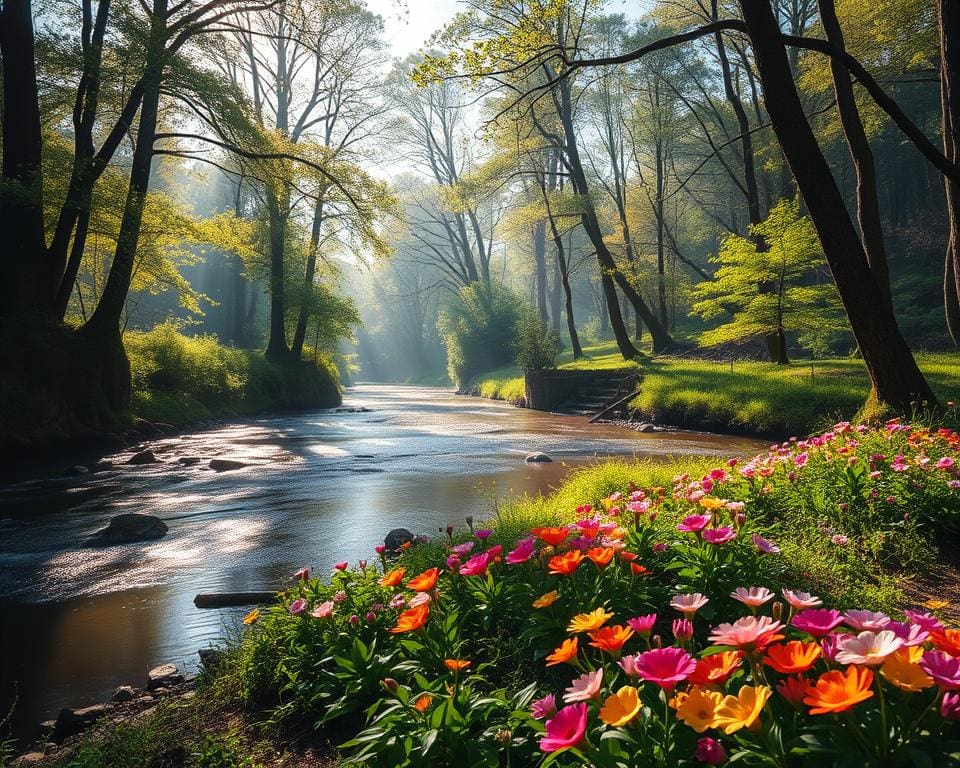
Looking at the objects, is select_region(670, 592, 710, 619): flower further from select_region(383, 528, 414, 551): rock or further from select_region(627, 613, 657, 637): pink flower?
select_region(383, 528, 414, 551): rock

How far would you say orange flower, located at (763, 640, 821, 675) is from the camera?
1.18 metres

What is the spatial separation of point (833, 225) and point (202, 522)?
774 cm

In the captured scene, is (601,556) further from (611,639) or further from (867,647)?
(867,647)

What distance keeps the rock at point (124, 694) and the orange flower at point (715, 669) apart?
312cm

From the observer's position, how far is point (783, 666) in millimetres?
1209

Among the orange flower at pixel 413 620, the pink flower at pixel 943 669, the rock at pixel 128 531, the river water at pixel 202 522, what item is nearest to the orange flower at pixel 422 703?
the orange flower at pixel 413 620

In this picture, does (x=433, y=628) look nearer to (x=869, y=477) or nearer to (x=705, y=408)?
(x=869, y=477)

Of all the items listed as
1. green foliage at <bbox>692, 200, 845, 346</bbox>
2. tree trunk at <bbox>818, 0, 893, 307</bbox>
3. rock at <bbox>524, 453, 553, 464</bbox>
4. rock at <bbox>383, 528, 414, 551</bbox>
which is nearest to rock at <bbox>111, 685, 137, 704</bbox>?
rock at <bbox>383, 528, 414, 551</bbox>

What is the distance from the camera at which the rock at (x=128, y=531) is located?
6.20 meters

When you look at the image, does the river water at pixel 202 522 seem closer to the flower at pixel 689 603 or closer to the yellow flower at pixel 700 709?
the flower at pixel 689 603

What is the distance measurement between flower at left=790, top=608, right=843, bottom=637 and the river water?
11.6ft

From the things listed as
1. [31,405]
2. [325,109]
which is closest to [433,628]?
[31,405]

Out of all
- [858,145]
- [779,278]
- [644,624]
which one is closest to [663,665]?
[644,624]

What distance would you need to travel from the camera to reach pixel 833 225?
6.44 m
